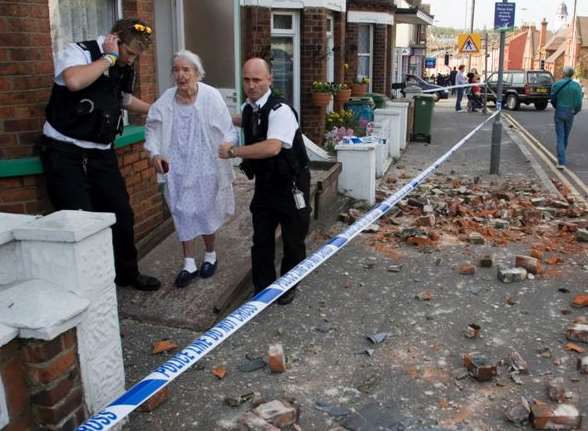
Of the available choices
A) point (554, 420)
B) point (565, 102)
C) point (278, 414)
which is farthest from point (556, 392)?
point (565, 102)

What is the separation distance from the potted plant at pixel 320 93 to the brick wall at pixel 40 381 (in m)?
8.61

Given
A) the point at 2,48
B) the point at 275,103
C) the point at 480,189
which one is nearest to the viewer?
the point at 2,48

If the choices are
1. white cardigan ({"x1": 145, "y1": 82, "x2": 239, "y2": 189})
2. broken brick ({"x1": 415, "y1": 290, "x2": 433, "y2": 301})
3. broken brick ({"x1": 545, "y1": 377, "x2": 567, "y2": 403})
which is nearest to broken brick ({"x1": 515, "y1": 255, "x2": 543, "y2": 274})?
broken brick ({"x1": 415, "y1": 290, "x2": 433, "y2": 301})

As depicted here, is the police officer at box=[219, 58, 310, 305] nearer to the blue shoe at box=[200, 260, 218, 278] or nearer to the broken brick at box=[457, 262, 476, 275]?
the blue shoe at box=[200, 260, 218, 278]

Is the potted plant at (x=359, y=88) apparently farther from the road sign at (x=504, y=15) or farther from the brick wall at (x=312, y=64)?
the road sign at (x=504, y=15)

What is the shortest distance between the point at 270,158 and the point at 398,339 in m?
1.59

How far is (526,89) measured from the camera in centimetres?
2750

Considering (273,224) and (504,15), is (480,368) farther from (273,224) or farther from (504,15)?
(504,15)

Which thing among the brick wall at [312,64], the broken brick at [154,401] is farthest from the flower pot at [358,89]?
the broken brick at [154,401]

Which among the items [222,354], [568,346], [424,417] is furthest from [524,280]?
[222,354]

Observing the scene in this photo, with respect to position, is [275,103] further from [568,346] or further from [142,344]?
[568,346]

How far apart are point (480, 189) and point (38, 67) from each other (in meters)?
7.14

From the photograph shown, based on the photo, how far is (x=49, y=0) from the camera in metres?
4.48

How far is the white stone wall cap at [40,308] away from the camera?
8.40ft
